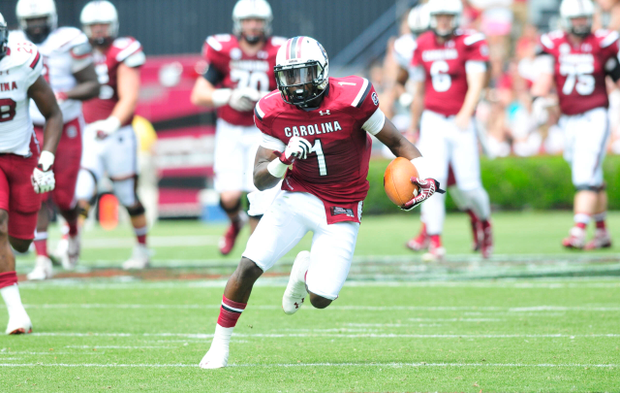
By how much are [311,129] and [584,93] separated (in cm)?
506

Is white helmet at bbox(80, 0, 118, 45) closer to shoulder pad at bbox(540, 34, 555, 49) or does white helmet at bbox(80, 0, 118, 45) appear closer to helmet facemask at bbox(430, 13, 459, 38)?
helmet facemask at bbox(430, 13, 459, 38)

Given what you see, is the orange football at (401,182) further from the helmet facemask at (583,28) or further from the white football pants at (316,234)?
the helmet facemask at (583,28)

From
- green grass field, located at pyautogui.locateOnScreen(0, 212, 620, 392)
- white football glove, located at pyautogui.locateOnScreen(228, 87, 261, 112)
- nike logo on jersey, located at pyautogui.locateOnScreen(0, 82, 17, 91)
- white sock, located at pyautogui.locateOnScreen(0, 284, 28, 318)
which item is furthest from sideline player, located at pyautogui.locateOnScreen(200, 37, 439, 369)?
white football glove, located at pyautogui.locateOnScreen(228, 87, 261, 112)

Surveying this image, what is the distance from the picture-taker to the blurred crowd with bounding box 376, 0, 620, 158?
51.8 feet

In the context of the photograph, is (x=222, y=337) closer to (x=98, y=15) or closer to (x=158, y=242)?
→ (x=98, y=15)

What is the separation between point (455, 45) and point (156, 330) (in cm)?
429

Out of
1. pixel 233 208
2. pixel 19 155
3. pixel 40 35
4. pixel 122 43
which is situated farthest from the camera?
pixel 233 208

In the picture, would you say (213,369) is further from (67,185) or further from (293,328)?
(67,185)

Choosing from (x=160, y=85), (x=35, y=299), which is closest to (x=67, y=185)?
(x=35, y=299)

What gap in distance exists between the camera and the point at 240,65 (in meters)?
7.77

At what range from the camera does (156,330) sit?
515cm

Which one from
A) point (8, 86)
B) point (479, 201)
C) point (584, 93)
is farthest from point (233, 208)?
point (584, 93)

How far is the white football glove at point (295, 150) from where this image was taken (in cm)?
406

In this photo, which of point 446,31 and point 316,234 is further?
point 446,31
